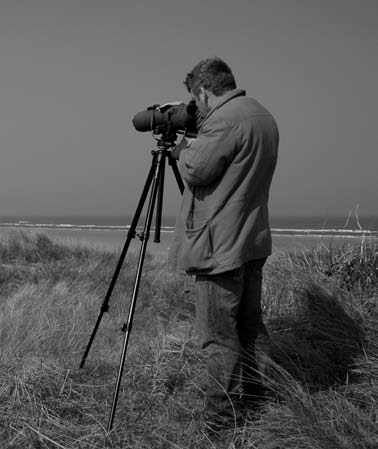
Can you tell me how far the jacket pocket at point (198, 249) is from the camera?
2531 mm

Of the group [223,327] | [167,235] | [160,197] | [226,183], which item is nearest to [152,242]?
[167,235]

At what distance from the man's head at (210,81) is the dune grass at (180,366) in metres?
1.39

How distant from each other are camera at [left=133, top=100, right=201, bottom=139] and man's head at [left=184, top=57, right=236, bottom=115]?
197 millimetres

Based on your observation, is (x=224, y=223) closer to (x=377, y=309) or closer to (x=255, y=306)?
(x=255, y=306)

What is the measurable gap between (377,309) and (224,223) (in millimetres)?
1923

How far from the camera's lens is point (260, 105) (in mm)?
2680

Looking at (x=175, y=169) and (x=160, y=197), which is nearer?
(x=160, y=197)

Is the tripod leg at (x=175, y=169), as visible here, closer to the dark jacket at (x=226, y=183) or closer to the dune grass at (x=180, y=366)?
the dark jacket at (x=226, y=183)

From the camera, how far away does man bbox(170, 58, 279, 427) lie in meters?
2.51

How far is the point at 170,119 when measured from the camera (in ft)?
10.0

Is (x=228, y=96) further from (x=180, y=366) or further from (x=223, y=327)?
(x=180, y=366)

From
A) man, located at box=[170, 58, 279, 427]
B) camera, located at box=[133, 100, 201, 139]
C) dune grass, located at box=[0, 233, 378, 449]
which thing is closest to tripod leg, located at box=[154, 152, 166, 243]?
camera, located at box=[133, 100, 201, 139]

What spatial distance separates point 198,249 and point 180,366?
1.17 meters

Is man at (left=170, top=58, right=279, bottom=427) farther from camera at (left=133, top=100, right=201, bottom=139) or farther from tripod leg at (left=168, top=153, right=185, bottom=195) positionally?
tripod leg at (left=168, top=153, right=185, bottom=195)
